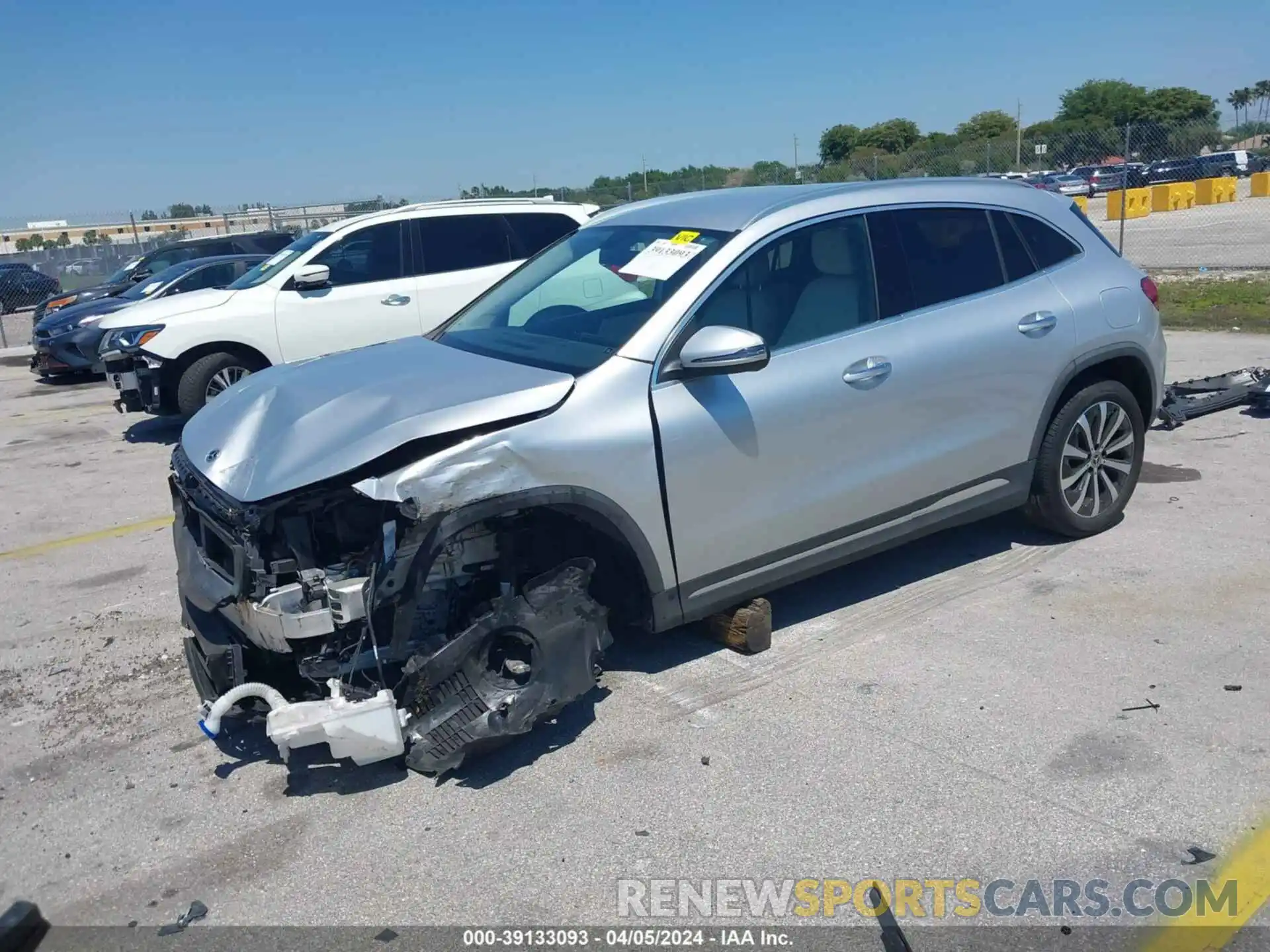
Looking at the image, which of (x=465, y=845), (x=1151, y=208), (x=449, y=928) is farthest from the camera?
(x=1151, y=208)

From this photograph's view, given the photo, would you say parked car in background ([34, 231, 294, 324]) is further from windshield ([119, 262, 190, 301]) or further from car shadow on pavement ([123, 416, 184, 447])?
car shadow on pavement ([123, 416, 184, 447])

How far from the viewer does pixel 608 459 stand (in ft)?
12.7

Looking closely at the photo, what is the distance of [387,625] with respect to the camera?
12.0 feet

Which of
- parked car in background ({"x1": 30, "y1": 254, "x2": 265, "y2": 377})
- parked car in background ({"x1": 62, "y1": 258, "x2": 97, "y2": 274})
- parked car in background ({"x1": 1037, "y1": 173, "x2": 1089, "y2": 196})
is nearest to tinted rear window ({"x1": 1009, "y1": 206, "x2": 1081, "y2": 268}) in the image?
parked car in background ({"x1": 30, "y1": 254, "x2": 265, "y2": 377})

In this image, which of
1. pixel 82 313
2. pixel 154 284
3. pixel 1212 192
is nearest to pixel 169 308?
pixel 154 284

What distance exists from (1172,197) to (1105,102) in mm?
54325

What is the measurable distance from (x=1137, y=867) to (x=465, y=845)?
1.99 m

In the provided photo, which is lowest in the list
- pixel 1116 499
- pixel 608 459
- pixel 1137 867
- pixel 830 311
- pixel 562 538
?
pixel 1137 867

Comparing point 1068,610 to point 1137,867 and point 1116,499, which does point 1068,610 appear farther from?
point 1137,867

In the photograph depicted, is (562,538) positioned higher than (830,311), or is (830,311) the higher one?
(830,311)

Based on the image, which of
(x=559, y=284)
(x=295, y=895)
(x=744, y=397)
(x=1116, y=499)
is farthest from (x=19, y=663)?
(x=1116, y=499)

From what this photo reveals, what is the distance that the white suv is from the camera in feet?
30.6

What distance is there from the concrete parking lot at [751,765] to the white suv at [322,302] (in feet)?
13.5

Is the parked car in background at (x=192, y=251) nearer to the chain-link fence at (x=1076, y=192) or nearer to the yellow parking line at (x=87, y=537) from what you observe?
the chain-link fence at (x=1076, y=192)
